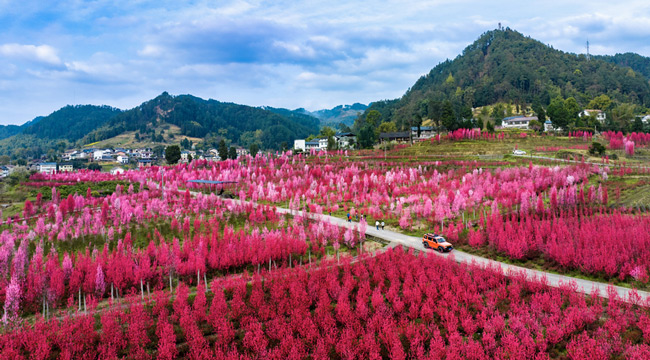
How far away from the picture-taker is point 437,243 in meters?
24.6

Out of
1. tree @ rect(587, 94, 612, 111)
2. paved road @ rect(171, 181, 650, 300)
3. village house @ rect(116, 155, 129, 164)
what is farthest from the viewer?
village house @ rect(116, 155, 129, 164)

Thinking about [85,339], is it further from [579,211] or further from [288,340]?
[579,211]

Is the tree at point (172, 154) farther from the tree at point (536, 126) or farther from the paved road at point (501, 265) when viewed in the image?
the tree at point (536, 126)

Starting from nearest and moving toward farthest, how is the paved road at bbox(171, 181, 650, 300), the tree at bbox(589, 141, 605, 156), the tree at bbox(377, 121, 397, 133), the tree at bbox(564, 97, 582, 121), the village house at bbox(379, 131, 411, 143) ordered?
the paved road at bbox(171, 181, 650, 300) → the tree at bbox(589, 141, 605, 156) → the tree at bbox(564, 97, 582, 121) → the village house at bbox(379, 131, 411, 143) → the tree at bbox(377, 121, 397, 133)

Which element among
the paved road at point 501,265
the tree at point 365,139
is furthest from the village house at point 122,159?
the paved road at point 501,265

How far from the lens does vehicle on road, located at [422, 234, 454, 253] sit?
24.4 metres

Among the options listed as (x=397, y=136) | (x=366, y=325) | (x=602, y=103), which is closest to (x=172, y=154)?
(x=397, y=136)

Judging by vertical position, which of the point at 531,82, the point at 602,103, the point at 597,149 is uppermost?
the point at 531,82

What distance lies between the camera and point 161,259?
21203mm

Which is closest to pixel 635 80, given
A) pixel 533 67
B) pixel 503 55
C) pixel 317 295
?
pixel 533 67

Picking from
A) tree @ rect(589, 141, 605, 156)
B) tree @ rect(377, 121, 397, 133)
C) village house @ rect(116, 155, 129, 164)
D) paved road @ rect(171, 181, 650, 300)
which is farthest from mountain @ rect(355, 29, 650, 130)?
village house @ rect(116, 155, 129, 164)

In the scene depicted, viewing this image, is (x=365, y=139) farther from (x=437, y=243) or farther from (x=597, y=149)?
(x=437, y=243)

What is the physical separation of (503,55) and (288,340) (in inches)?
7657

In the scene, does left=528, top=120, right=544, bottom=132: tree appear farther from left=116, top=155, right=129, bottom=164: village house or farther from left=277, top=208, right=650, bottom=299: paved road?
left=116, top=155, right=129, bottom=164: village house
